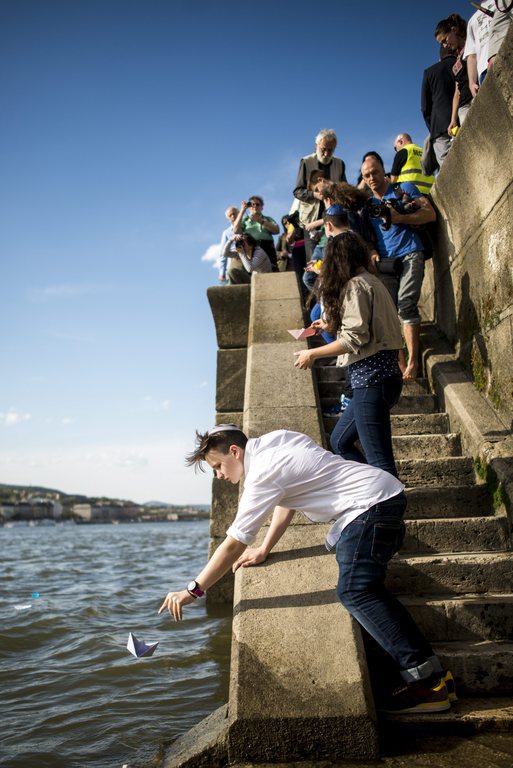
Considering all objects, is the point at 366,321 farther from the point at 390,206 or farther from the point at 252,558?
the point at 390,206

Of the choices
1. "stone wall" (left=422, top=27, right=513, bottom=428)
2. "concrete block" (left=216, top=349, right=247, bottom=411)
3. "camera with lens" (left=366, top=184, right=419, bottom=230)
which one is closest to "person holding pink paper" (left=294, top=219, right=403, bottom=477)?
"stone wall" (left=422, top=27, right=513, bottom=428)

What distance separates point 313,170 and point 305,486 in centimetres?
541

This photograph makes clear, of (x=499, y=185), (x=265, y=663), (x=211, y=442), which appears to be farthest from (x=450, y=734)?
(x=499, y=185)

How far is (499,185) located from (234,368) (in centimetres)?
309

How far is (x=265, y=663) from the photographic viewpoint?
2.73 metres

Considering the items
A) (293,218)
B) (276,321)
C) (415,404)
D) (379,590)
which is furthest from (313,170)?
(379,590)

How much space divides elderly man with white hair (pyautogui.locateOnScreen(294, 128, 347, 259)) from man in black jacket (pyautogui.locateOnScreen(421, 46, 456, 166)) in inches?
47.7

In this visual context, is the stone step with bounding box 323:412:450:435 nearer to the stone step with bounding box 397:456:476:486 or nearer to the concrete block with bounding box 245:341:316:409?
the concrete block with bounding box 245:341:316:409

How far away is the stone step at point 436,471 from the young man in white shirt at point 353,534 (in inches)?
62.9

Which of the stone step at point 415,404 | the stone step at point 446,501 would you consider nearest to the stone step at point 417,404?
the stone step at point 415,404

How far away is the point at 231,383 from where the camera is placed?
652cm

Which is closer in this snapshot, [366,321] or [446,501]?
[366,321]

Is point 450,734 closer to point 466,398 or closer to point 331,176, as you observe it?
point 466,398

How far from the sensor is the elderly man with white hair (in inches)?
295
